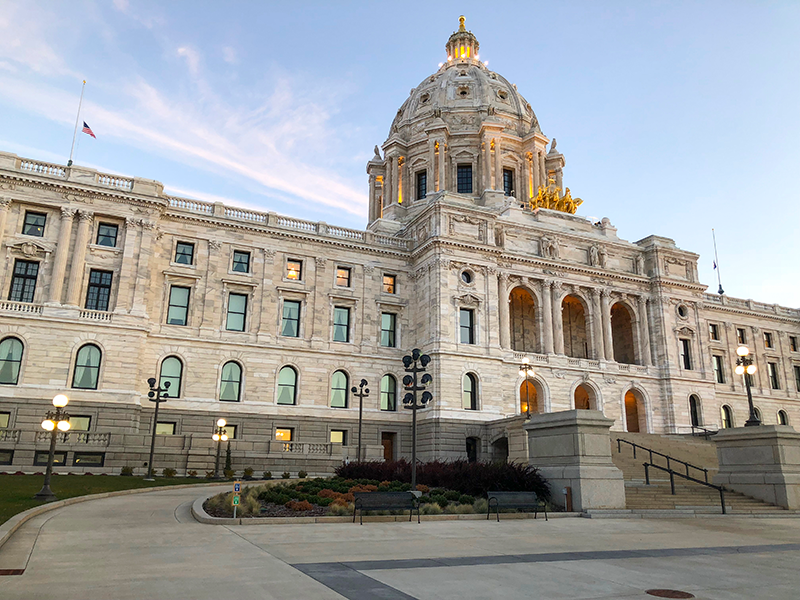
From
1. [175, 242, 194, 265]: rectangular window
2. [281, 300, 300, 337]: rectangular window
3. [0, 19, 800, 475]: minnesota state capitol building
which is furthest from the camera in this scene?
[281, 300, 300, 337]: rectangular window

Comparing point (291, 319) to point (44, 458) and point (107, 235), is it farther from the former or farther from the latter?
point (44, 458)

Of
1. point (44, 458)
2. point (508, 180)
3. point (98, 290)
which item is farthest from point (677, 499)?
point (508, 180)

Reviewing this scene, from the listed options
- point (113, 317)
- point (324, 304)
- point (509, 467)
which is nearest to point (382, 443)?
point (324, 304)

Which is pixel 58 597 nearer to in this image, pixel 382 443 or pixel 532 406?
pixel 382 443

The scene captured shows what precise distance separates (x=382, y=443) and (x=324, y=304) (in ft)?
36.0

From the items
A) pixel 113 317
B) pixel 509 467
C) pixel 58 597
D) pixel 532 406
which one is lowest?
pixel 58 597

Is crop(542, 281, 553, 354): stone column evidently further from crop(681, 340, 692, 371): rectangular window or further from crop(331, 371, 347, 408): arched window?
crop(331, 371, 347, 408): arched window

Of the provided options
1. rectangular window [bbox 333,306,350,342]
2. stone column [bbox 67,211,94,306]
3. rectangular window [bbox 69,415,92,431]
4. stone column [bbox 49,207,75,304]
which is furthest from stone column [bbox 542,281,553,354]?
stone column [bbox 49,207,75,304]

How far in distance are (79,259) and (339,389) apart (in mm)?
18851

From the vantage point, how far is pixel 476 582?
931 cm

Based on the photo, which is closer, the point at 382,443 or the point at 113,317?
the point at 113,317

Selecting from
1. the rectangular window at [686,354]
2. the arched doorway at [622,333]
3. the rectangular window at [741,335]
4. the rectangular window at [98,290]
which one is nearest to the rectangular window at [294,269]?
the rectangular window at [98,290]

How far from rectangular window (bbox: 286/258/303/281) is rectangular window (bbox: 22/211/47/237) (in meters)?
15.7

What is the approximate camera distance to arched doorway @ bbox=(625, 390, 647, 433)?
51.3 metres
